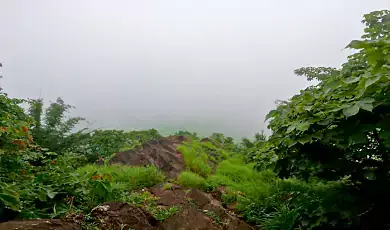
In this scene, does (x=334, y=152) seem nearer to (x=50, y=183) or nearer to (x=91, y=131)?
(x=50, y=183)

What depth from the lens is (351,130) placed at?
150 cm

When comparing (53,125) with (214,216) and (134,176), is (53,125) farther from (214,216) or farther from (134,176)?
(214,216)

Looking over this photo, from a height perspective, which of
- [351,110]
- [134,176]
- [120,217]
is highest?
[351,110]

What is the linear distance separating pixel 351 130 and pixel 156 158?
149 inches

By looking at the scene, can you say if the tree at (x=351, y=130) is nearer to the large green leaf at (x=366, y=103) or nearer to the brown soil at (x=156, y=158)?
the large green leaf at (x=366, y=103)

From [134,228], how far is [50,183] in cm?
93

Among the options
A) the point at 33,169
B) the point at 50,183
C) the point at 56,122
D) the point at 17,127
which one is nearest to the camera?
the point at 17,127

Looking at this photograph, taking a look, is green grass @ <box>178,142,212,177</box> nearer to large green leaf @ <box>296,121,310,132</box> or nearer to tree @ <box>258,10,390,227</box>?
tree @ <box>258,10,390,227</box>

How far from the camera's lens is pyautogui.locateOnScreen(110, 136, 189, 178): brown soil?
14.6 feet

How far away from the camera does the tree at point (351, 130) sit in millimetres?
1318

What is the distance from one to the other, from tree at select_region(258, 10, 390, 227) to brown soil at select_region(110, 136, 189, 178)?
2493mm

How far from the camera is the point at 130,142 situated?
662 centimetres

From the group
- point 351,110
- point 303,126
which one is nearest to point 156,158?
point 303,126

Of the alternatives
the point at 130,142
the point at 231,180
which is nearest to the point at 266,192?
the point at 231,180
